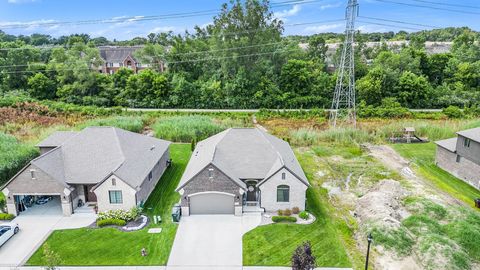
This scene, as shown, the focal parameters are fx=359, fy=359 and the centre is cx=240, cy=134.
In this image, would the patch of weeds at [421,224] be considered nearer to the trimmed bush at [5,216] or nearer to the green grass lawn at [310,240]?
the green grass lawn at [310,240]

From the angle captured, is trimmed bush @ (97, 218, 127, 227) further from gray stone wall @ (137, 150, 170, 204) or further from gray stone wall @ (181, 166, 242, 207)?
gray stone wall @ (181, 166, 242, 207)

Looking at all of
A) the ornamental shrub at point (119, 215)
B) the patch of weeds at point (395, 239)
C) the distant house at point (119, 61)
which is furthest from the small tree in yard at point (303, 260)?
the distant house at point (119, 61)

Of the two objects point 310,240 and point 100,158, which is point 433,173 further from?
point 100,158

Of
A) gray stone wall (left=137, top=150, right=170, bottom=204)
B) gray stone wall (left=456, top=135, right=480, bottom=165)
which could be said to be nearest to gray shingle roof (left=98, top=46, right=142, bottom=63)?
gray stone wall (left=137, top=150, right=170, bottom=204)

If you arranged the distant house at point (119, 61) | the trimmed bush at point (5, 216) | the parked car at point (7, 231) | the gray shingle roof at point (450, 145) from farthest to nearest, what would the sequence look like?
the distant house at point (119, 61) < the gray shingle roof at point (450, 145) < the trimmed bush at point (5, 216) < the parked car at point (7, 231)

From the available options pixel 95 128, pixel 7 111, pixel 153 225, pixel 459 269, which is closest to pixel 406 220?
pixel 459 269

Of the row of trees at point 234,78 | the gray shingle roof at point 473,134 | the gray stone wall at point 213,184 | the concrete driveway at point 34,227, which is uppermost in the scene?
the row of trees at point 234,78

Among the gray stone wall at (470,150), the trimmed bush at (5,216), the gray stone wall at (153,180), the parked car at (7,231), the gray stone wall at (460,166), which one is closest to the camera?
the parked car at (7,231)
